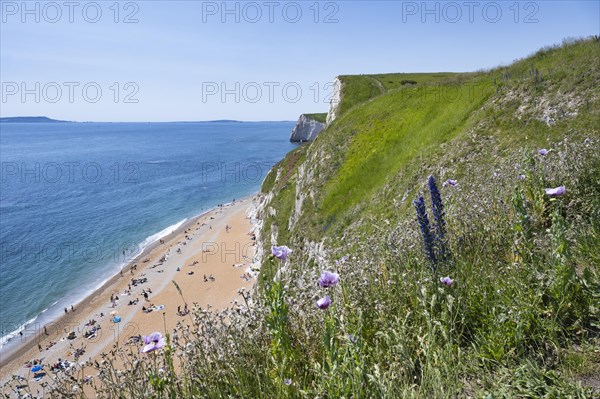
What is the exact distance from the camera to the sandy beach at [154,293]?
34000 millimetres

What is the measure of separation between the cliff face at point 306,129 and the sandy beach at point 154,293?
107162 mm

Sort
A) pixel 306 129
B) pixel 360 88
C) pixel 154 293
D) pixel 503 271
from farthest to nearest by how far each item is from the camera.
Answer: pixel 306 129, pixel 360 88, pixel 154 293, pixel 503 271

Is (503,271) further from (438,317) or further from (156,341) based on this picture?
(156,341)

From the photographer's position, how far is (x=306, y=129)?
180m

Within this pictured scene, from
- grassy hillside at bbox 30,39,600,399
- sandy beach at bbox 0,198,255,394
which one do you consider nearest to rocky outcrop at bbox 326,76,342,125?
sandy beach at bbox 0,198,255,394

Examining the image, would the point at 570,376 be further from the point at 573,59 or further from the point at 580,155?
the point at 573,59

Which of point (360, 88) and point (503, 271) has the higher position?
point (360, 88)

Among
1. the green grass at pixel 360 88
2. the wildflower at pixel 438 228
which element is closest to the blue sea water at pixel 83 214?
the green grass at pixel 360 88

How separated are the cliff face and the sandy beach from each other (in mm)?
107162

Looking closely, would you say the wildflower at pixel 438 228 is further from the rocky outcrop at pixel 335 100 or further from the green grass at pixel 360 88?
the rocky outcrop at pixel 335 100

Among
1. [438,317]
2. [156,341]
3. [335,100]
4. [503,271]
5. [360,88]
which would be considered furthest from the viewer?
[335,100]

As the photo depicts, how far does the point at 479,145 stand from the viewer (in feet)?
62.0

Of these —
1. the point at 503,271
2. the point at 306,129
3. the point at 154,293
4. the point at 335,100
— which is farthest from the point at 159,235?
the point at 306,129

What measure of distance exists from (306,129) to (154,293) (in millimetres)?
144814
